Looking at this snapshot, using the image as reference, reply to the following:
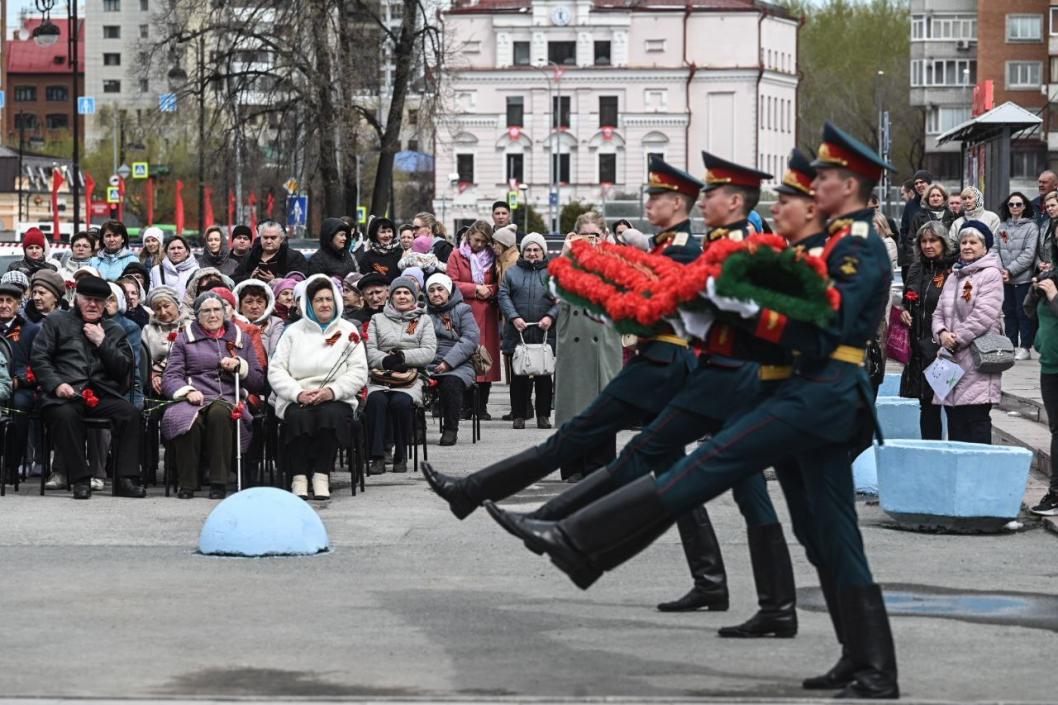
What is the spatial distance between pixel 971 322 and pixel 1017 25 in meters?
108

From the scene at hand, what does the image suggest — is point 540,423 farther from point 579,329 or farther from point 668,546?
point 668,546

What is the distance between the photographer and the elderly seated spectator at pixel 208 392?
15930mm

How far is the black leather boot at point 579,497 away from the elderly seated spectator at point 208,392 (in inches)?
255

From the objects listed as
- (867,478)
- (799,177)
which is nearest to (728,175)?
(799,177)

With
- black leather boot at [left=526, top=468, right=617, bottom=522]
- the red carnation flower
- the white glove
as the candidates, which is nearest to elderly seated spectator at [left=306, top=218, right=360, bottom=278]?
the red carnation flower

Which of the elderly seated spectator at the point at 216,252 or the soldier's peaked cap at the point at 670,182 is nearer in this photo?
the soldier's peaked cap at the point at 670,182

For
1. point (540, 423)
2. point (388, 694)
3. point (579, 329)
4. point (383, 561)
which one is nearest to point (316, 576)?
point (383, 561)

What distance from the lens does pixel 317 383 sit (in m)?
16.0

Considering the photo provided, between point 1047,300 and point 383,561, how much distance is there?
4.59m

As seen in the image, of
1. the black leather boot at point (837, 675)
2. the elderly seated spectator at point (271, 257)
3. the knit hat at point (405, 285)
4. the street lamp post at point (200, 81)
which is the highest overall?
the street lamp post at point (200, 81)

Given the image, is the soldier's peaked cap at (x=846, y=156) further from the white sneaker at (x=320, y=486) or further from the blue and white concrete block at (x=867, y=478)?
the white sneaker at (x=320, y=486)

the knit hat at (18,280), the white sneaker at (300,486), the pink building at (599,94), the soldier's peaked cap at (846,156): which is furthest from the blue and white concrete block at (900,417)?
the pink building at (599,94)

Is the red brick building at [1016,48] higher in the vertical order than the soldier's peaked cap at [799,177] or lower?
higher

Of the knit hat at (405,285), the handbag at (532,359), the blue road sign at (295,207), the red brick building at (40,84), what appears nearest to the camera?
the knit hat at (405,285)
